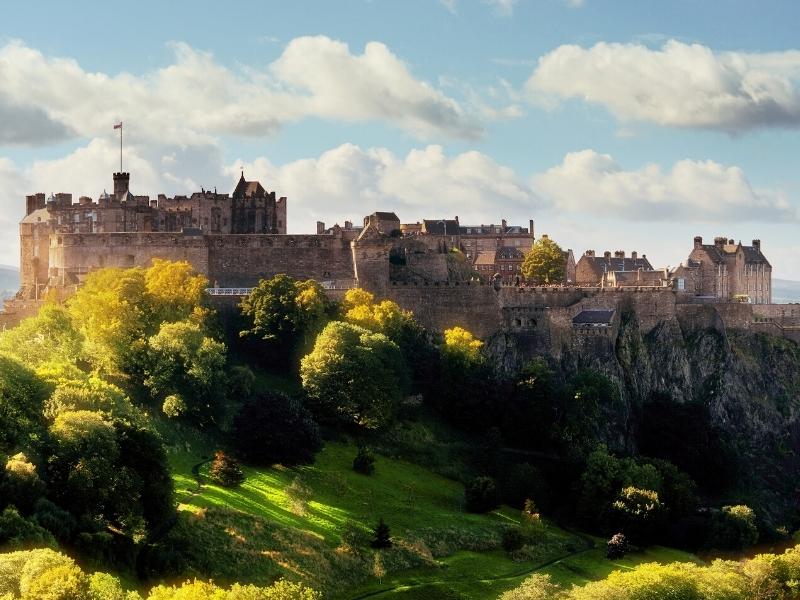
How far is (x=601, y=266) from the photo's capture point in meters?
116

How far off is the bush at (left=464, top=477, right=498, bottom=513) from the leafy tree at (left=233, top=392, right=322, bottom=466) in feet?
27.1

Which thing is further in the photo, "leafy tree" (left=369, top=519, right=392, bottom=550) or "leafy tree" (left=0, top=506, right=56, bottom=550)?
"leafy tree" (left=369, top=519, right=392, bottom=550)

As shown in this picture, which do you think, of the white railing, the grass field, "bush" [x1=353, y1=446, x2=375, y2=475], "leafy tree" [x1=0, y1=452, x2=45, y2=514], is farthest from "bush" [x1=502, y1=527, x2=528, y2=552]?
the white railing

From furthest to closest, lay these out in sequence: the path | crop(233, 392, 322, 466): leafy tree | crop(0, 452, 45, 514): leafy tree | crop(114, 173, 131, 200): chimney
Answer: crop(114, 173, 131, 200): chimney → crop(233, 392, 322, 466): leafy tree → the path → crop(0, 452, 45, 514): leafy tree

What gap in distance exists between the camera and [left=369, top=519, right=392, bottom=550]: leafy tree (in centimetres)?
5462

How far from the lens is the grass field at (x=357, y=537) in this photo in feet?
164

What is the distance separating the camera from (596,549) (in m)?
63.0

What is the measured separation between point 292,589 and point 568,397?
42.9 meters

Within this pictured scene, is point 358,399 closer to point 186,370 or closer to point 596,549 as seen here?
point 186,370

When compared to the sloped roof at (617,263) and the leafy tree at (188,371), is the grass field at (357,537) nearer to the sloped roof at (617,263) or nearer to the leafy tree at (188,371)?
the leafy tree at (188,371)

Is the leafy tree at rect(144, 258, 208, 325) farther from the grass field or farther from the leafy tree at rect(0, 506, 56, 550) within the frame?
the leafy tree at rect(0, 506, 56, 550)

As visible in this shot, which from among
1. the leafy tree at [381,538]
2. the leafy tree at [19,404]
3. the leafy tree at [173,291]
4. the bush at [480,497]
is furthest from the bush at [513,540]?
the leafy tree at [173,291]

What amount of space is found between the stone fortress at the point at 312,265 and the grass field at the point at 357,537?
67.4 feet

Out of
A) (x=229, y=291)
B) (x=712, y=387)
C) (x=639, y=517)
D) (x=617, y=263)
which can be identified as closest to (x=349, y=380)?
(x=229, y=291)
